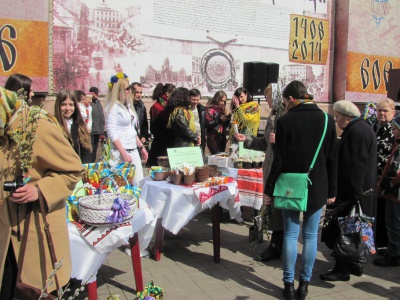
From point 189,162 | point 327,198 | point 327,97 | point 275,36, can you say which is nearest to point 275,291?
point 327,198

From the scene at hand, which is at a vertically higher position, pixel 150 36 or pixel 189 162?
pixel 150 36

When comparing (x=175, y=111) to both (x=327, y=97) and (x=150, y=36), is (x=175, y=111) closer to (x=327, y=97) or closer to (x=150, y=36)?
(x=150, y=36)

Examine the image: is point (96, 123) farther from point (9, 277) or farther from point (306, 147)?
point (9, 277)

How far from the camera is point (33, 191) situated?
203cm

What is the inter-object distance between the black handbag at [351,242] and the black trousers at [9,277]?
2791 mm

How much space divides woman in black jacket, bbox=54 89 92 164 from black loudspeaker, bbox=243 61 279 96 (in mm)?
5228

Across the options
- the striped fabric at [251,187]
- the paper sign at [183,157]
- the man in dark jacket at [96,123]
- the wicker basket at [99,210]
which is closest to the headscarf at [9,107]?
the wicker basket at [99,210]

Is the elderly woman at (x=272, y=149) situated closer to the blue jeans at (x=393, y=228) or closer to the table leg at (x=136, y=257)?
the blue jeans at (x=393, y=228)

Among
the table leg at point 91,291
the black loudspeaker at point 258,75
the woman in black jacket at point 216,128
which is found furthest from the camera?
the black loudspeaker at point 258,75

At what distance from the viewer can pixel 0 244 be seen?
2113 millimetres

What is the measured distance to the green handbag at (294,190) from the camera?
3.38m

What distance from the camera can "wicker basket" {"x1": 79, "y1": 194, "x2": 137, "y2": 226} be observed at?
3.04 m

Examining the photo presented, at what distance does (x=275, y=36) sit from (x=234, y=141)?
911cm

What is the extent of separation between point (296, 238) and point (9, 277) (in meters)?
2.26
